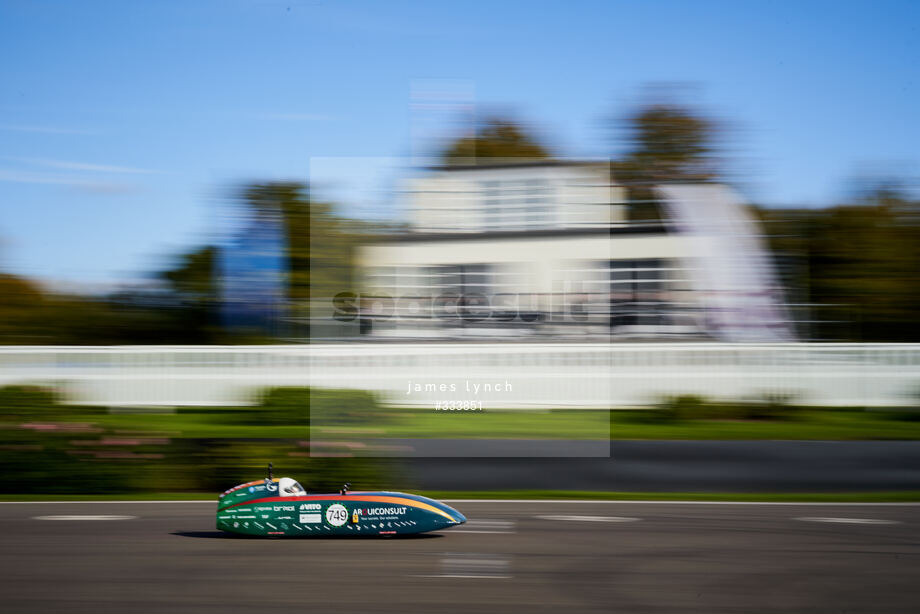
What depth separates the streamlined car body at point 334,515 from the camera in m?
6.74

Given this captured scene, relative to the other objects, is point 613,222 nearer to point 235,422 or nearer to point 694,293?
point 694,293

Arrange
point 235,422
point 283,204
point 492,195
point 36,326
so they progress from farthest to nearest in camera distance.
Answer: point 36,326 < point 283,204 < point 492,195 < point 235,422

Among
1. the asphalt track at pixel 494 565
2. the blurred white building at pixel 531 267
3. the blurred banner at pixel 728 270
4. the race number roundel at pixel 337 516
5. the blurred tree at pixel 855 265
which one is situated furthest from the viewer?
the blurred tree at pixel 855 265

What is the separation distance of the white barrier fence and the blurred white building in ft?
2.21

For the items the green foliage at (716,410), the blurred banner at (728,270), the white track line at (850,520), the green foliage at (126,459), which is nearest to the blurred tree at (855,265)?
the blurred banner at (728,270)

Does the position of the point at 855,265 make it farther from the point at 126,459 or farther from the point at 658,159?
the point at 126,459

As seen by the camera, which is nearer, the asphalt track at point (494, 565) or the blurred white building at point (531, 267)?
the asphalt track at point (494, 565)

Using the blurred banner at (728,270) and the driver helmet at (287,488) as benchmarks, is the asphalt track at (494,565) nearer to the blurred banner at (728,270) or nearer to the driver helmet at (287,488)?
the driver helmet at (287,488)

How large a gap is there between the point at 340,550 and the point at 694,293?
10809 mm

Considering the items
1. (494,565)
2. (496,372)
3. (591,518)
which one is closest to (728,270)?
(496,372)

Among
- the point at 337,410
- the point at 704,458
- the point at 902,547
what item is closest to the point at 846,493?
the point at 704,458

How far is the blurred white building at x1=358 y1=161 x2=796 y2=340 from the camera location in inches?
582

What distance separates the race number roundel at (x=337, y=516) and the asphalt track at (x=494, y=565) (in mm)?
192

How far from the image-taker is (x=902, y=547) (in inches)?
272
